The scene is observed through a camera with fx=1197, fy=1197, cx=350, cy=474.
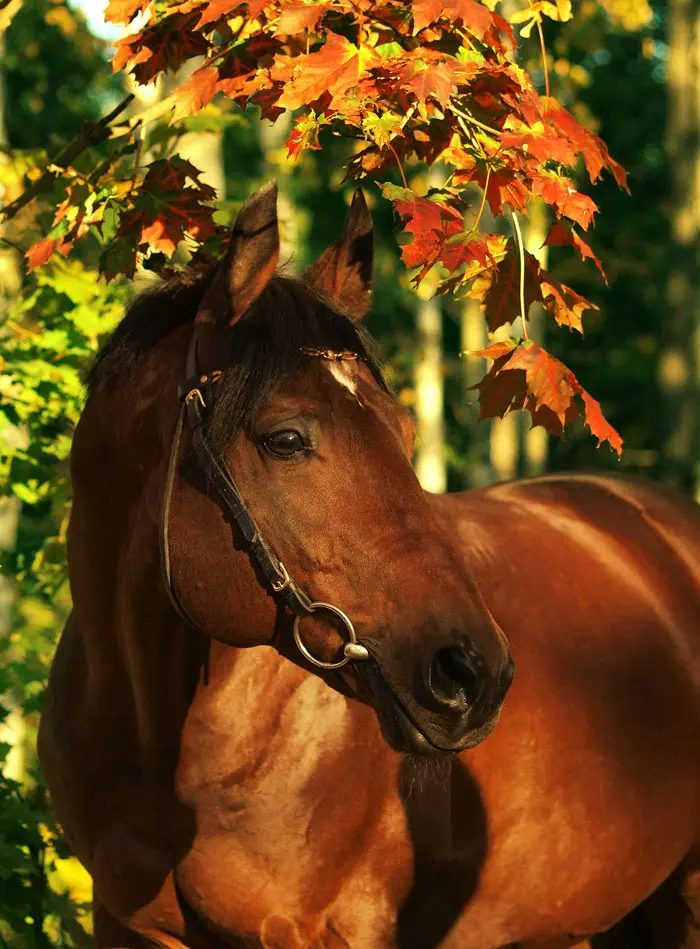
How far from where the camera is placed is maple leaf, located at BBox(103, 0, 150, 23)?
298 cm

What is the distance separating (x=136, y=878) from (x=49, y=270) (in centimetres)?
291

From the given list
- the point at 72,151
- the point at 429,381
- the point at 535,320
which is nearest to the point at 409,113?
the point at 72,151

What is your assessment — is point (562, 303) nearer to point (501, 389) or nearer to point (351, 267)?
point (501, 389)

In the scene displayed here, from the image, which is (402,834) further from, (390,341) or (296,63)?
(390,341)

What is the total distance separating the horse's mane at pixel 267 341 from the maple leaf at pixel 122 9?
28.0 inches

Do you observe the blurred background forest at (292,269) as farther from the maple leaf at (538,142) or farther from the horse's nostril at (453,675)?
the horse's nostril at (453,675)

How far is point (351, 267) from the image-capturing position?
3045 millimetres

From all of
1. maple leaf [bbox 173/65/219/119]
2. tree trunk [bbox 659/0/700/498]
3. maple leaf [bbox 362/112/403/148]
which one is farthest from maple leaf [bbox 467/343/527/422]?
tree trunk [bbox 659/0/700/498]

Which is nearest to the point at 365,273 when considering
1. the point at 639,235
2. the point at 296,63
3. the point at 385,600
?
the point at 296,63

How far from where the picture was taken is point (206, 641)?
300cm

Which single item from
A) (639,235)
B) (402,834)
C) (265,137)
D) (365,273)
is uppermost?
(365,273)

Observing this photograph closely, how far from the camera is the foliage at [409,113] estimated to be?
8.93 ft

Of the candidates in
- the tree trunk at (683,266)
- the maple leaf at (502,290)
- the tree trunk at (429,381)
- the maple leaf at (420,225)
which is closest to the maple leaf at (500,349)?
the maple leaf at (502,290)

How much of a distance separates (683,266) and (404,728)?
8.60 m
